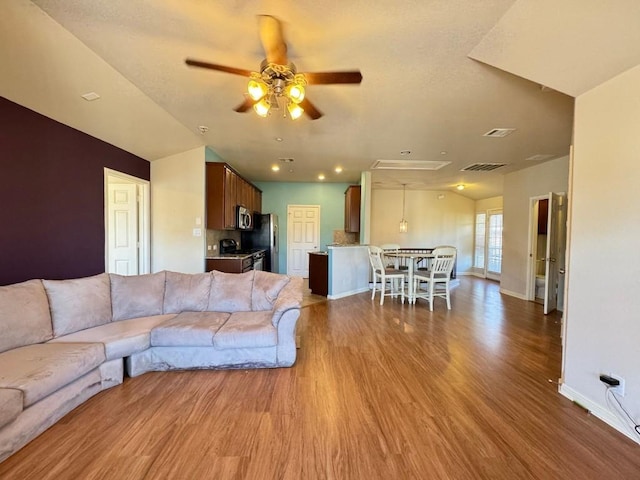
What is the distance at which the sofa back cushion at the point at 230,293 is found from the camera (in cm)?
318

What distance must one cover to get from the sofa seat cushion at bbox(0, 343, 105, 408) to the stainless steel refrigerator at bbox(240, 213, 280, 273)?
4.88 meters

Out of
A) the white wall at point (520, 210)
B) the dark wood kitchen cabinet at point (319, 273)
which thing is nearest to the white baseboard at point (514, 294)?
the white wall at point (520, 210)

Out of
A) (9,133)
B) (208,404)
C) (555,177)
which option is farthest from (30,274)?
(555,177)

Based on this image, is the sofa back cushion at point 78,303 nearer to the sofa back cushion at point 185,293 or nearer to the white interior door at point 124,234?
the sofa back cushion at point 185,293

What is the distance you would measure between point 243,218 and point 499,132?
459cm

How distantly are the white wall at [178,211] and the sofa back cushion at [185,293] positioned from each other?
1.61 metres

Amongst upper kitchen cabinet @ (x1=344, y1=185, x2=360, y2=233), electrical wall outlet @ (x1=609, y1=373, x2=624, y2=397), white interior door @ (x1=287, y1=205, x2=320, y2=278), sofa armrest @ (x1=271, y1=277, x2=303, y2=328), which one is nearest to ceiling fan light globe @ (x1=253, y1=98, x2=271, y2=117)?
sofa armrest @ (x1=271, y1=277, x2=303, y2=328)

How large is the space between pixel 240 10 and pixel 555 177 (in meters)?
5.85

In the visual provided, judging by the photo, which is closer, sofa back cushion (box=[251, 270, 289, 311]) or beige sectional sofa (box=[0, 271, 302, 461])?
beige sectional sofa (box=[0, 271, 302, 461])

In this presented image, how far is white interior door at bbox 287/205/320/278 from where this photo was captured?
26.4ft

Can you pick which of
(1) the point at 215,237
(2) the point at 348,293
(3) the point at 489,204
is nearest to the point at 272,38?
(1) the point at 215,237

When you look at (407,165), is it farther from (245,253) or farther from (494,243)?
(494,243)

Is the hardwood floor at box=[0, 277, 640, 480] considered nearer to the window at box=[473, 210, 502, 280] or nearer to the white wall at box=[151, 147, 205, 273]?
the white wall at box=[151, 147, 205, 273]

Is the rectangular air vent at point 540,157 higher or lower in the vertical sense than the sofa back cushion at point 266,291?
higher
